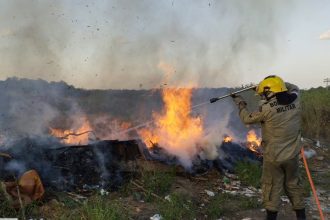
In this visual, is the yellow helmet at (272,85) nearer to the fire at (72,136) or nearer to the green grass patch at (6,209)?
the green grass patch at (6,209)

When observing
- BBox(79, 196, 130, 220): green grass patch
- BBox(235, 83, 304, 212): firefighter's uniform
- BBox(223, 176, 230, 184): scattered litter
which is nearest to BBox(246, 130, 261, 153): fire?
BBox(223, 176, 230, 184): scattered litter

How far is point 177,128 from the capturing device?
9883 millimetres

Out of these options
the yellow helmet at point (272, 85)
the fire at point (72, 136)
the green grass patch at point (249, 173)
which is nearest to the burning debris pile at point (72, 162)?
the fire at point (72, 136)

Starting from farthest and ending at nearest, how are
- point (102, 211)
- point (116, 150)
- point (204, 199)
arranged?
1. point (116, 150)
2. point (204, 199)
3. point (102, 211)

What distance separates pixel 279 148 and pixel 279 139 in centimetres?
13

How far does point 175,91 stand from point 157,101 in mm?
1111

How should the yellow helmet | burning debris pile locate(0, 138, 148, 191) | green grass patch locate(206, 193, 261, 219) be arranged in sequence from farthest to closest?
burning debris pile locate(0, 138, 148, 191)
green grass patch locate(206, 193, 261, 219)
the yellow helmet

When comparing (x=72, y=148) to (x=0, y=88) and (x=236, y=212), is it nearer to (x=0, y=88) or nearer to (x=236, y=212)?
(x=236, y=212)

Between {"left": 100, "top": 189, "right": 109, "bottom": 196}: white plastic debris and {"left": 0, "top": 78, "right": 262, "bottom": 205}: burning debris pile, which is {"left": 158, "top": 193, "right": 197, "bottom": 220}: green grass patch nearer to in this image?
{"left": 100, "top": 189, "right": 109, "bottom": 196}: white plastic debris

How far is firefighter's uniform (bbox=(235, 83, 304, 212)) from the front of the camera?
5809 mm

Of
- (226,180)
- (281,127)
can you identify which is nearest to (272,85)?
(281,127)

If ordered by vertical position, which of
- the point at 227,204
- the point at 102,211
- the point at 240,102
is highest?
the point at 240,102

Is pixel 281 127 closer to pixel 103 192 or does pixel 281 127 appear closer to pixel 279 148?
pixel 279 148

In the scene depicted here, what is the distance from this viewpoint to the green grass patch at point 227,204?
6957 mm
